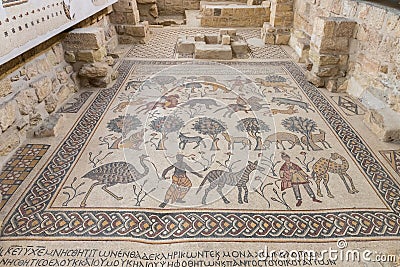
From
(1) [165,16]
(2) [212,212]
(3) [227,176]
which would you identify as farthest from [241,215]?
(1) [165,16]

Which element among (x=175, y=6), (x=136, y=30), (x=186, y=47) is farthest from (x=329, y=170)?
(x=175, y=6)

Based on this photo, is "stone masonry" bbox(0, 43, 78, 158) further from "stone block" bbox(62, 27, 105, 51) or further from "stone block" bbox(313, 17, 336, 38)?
"stone block" bbox(313, 17, 336, 38)

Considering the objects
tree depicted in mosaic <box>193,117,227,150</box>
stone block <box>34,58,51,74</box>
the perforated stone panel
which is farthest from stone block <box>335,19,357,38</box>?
stone block <box>34,58,51,74</box>

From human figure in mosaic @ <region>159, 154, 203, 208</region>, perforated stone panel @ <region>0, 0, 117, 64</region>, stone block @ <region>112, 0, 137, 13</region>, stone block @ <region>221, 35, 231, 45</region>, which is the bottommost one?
human figure in mosaic @ <region>159, 154, 203, 208</region>

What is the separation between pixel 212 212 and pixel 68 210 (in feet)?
3.06

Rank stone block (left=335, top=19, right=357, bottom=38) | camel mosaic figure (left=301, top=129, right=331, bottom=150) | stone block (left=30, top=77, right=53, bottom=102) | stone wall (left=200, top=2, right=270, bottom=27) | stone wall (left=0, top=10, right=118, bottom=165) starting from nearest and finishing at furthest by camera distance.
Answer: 1. stone wall (left=0, top=10, right=118, bottom=165)
2. camel mosaic figure (left=301, top=129, right=331, bottom=150)
3. stone block (left=30, top=77, right=53, bottom=102)
4. stone block (left=335, top=19, right=357, bottom=38)
5. stone wall (left=200, top=2, right=270, bottom=27)

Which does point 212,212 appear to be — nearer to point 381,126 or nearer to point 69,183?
point 69,183

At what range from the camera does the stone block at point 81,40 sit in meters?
3.37

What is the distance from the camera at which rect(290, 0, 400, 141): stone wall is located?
267 centimetres

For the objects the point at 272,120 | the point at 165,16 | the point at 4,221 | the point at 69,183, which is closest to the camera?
the point at 4,221

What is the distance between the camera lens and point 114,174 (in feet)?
7.22

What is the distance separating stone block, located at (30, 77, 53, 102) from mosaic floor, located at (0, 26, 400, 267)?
0.27 m

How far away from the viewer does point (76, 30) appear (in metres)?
3.44

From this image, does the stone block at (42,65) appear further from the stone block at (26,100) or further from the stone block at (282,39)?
the stone block at (282,39)
